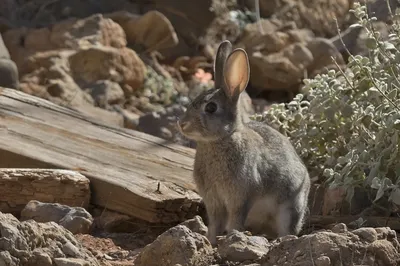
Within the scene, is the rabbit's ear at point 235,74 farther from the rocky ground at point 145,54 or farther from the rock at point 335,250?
the rock at point 335,250

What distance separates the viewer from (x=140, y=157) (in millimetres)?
7836

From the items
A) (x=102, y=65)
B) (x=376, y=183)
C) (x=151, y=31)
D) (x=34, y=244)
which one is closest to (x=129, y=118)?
(x=102, y=65)

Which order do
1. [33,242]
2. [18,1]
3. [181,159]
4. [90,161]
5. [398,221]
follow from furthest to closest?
[18,1], [181,159], [90,161], [398,221], [33,242]

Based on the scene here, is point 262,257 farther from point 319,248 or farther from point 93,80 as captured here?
point 93,80

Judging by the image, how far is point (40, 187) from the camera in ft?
22.7

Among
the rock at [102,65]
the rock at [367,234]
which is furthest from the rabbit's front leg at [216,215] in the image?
the rock at [102,65]

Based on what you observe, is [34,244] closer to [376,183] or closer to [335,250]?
[335,250]

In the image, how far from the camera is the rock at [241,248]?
16.7ft

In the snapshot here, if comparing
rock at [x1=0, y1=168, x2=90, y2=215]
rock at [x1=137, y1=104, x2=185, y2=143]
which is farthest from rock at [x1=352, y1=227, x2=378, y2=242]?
rock at [x1=137, y1=104, x2=185, y2=143]

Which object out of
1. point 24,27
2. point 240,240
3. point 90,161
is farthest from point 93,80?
point 240,240

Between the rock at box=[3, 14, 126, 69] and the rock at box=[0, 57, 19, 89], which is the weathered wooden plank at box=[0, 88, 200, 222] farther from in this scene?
the rock at box=[3, 14, 126, 69]

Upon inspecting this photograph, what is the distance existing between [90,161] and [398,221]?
221cm

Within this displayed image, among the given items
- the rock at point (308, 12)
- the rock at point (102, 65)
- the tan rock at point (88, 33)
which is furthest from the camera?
the rock at point (308, 12)

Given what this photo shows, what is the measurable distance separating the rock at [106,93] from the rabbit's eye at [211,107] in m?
4.34
